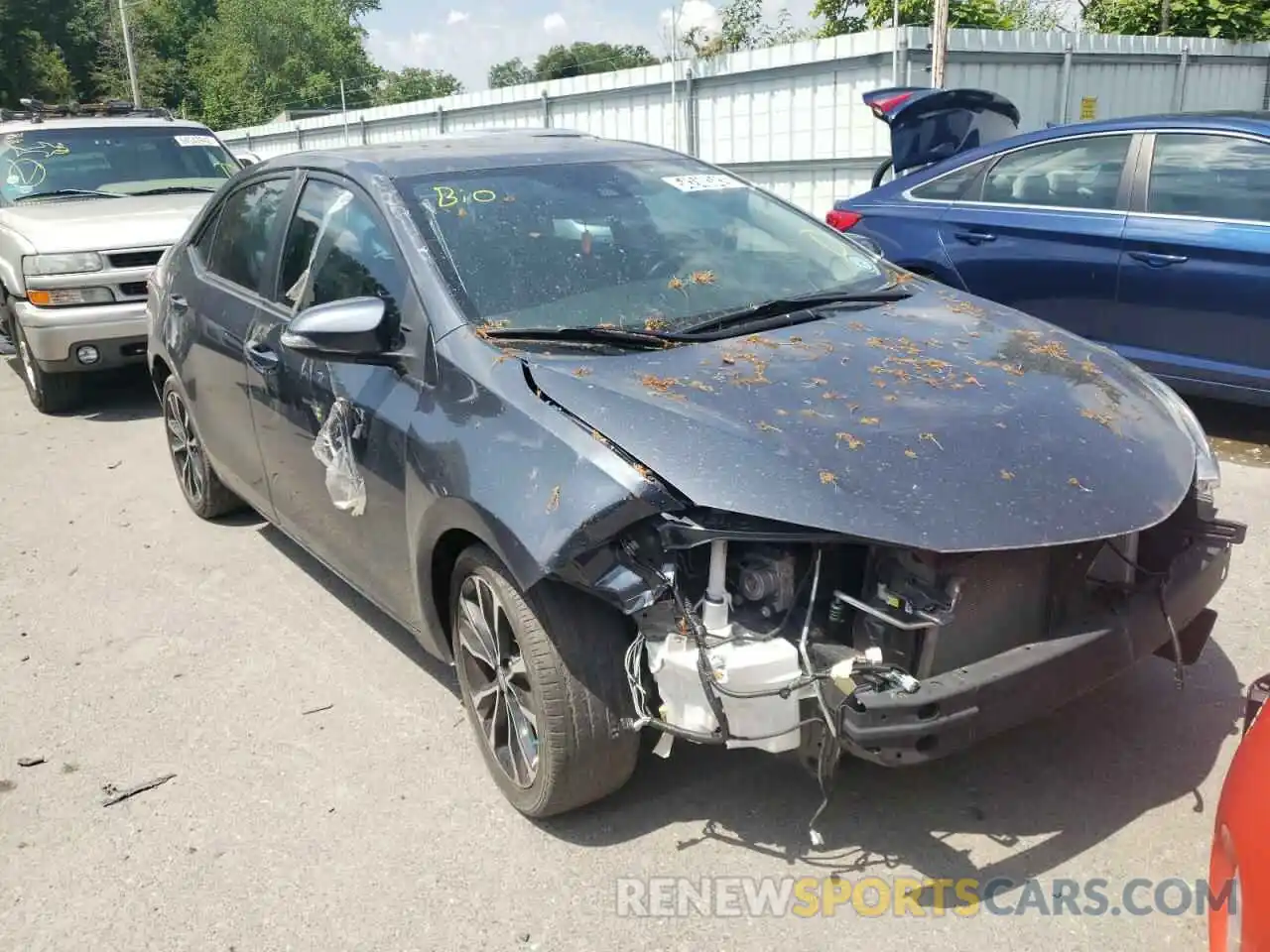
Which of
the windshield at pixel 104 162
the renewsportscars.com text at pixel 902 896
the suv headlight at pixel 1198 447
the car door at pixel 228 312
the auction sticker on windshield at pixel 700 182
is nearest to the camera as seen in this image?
the renewsportscars.com text at pixel 902 896

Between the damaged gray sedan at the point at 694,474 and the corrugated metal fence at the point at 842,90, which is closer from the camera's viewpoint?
the damaged gray sedan at the point at 694,474

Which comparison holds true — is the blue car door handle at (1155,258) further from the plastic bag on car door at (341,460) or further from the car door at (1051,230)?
the plastic bag on car door at (341,460)

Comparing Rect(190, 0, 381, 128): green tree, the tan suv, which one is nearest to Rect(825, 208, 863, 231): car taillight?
the tan suv

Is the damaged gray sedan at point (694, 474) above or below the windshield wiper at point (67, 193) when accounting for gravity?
below

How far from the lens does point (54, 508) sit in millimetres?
5840

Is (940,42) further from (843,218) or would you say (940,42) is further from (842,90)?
(843,218)

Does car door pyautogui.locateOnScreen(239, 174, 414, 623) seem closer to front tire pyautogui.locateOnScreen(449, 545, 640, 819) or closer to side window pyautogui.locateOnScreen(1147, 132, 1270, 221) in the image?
front tire pyautogui.locateOnScreen(449, 545, 640, 819)

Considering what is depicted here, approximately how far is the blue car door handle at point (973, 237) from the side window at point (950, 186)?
257mm

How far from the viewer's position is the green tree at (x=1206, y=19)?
15359mm

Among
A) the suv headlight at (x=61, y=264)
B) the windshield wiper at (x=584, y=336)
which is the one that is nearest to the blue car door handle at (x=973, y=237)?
the windshield wiper at (x=584, y=336)

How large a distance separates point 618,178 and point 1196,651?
236cm

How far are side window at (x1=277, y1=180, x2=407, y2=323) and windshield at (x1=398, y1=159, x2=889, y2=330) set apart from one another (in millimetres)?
169

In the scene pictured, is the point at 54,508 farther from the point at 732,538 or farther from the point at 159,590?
the point at 732,538

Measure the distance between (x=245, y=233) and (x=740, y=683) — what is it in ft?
10.2
